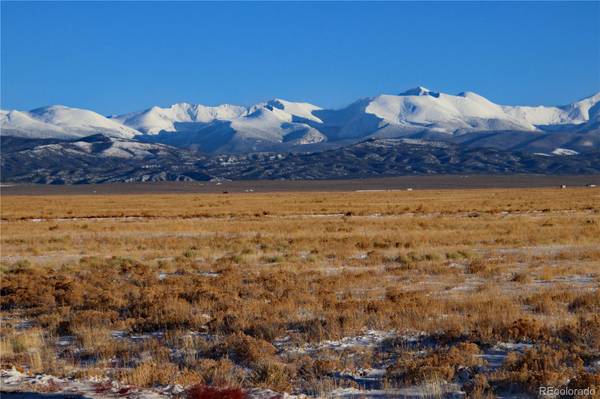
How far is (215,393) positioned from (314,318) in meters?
5.58

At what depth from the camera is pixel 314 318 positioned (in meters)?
14.5

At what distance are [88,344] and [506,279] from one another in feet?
36.5

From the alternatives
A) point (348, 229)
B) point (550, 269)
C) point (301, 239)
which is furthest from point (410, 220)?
point (550, 269)

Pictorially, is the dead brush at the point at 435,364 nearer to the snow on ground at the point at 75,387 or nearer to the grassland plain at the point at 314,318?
the grassland plain at the point at 314,318

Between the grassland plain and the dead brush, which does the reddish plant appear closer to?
the grassland plain

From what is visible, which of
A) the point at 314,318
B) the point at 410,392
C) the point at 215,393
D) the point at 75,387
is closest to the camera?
the point at 215,393

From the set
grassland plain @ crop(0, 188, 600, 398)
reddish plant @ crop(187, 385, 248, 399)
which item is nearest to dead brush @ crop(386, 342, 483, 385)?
grassland plain @ crop(0, 188, 600, 398)

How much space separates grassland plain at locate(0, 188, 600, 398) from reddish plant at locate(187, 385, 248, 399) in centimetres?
4

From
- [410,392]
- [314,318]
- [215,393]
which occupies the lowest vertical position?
[410,392]

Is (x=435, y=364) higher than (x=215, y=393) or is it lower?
lower

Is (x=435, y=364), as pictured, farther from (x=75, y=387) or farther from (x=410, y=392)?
(x=75, y=387)

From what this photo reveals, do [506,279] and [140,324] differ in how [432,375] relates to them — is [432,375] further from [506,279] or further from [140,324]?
[506,279]

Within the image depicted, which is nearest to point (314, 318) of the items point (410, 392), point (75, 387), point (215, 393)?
point (410, 392)

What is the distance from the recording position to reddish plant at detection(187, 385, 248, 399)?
9031 millimetres
